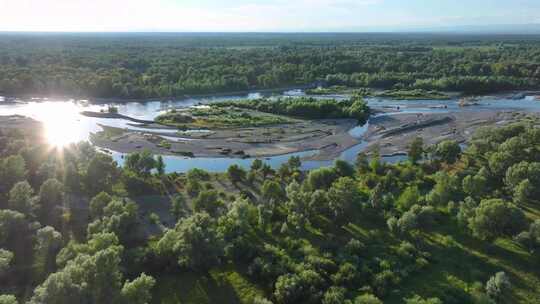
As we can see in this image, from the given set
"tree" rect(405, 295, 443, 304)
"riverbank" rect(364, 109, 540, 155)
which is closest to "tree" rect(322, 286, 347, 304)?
"tree" rect(405, 295, 443, 304)

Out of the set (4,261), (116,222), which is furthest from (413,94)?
(4,261)

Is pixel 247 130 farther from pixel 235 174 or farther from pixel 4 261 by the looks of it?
pixel 4 261

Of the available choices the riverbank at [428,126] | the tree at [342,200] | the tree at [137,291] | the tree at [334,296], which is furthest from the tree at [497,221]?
the riverbank at [428,126]

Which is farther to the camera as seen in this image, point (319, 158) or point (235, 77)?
point (235, 77)

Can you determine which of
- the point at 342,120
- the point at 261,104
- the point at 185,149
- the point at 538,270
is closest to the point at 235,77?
the point at 261,104

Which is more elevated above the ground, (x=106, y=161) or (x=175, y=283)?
(x=106, y=161)

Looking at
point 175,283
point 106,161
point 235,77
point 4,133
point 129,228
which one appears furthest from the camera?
point 235,77

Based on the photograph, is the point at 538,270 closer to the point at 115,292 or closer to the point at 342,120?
the point at 115,292
